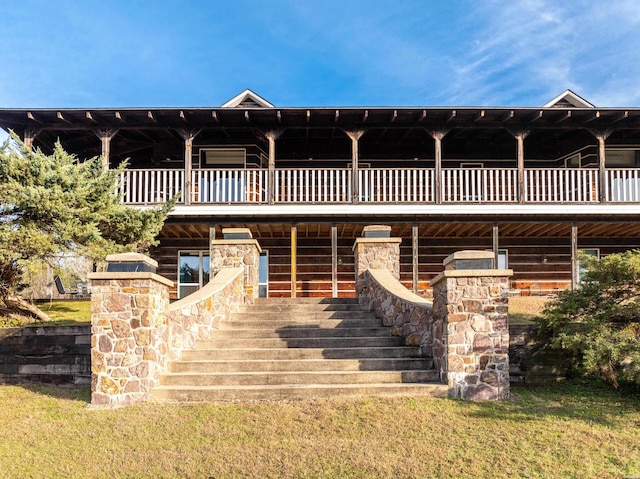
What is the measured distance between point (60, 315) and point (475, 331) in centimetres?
909

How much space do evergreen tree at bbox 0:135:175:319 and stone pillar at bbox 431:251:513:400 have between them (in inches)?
258

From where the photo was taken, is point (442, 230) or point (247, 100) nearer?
point (442, 230)

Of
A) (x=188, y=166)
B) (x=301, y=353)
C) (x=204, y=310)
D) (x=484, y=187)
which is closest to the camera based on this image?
(x=301, y=353)

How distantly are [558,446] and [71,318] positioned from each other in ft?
31.5

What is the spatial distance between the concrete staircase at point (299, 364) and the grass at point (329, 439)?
0.31 meters

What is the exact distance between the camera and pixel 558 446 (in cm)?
491

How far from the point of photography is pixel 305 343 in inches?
314

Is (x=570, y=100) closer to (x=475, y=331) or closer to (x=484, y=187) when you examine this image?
(x=484, y=187)

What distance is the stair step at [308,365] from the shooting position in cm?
714

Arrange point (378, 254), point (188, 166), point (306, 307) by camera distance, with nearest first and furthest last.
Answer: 1. point (306, 307)
2. point (378, 254)
3. point (188, 166)

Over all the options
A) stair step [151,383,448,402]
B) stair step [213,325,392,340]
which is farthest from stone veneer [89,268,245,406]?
stair step [213,325,392,340]

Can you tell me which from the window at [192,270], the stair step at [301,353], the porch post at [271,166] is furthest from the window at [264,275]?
the stair step at [301,353]

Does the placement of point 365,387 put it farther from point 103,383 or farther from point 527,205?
point 527,205

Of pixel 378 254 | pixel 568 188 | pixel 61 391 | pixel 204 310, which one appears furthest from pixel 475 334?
pixel 568 188
